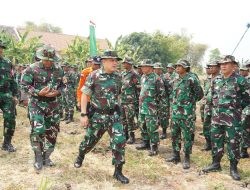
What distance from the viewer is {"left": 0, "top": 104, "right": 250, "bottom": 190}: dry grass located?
6.22 metres

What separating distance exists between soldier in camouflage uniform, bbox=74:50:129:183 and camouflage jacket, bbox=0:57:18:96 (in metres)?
2.21

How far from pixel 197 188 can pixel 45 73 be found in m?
3.26

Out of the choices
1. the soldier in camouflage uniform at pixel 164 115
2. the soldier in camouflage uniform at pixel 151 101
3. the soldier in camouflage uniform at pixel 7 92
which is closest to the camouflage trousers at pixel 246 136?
the soldier in camouflage uniform at pixel 151 101

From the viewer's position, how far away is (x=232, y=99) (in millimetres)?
6707

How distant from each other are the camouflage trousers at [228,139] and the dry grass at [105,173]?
43cm

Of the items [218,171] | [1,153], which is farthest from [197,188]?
[1,153]

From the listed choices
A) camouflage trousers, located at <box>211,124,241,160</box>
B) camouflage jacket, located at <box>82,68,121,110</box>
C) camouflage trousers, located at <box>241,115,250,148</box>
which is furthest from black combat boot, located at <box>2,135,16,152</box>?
camouflage trousers, located at <box>241,115,250,148</box>

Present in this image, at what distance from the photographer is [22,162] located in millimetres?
7344

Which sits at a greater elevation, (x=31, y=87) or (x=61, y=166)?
(x=31, y=87)

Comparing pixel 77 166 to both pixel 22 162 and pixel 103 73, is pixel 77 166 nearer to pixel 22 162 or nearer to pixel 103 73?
pixel 22 162

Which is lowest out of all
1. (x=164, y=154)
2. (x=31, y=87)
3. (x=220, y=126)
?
(x=164, y=154)

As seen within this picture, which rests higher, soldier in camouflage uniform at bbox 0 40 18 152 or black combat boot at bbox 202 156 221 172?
soldier in camouflage uniform at bbox 0 40 18 152

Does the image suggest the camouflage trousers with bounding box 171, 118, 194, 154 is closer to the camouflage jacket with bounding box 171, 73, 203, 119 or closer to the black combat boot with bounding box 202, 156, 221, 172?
the camouflage jacket with bounding box 171, 73, 203, 119

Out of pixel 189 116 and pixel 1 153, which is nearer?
pixel 189 116
